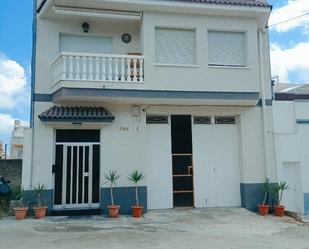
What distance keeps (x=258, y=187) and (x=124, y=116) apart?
5.93 metres

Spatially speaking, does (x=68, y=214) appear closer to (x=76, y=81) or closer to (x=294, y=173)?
(x=76, y=81)

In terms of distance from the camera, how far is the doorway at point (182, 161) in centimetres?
1341

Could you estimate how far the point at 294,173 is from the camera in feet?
46.5

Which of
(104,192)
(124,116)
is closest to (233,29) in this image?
(124,116)

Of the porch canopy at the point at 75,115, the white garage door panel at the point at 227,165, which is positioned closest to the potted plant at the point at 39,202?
the porch canopy at the point at 75,115

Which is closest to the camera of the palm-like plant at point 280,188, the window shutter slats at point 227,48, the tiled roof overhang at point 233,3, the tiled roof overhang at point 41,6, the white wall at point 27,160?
the white wall at point 27,160

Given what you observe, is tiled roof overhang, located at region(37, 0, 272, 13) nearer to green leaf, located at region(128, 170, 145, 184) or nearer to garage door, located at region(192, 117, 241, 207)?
garage door, located at region(192, 117, 241, 207)

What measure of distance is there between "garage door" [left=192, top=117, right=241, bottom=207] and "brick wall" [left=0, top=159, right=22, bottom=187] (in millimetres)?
8695

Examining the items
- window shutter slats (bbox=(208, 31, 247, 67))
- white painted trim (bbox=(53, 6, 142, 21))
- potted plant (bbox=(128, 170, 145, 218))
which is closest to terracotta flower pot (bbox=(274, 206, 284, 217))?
potted plant (bbox=(128, 170, 145, 218))

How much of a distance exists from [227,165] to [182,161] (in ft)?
6.09

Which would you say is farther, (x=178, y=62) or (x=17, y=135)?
(x=17, y=135)

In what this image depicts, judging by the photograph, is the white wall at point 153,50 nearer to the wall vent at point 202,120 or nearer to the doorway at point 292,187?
the wall vent at point 202,120

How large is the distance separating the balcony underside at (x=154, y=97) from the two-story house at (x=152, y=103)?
0.12 ft

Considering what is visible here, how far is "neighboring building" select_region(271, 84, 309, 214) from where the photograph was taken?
45.6 feet
